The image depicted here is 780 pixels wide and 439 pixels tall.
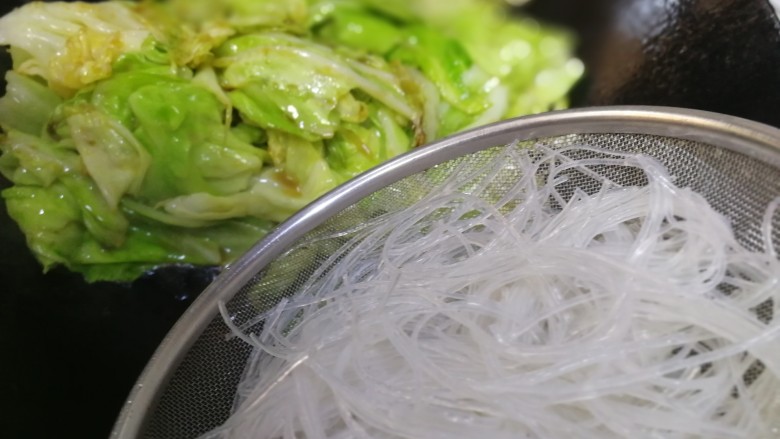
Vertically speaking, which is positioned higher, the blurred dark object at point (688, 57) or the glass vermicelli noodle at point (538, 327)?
the blurred dark object at point (688, 57)

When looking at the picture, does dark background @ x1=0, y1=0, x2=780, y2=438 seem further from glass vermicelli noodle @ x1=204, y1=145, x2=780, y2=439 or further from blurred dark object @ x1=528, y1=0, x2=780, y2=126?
glass vermicelli noodle @ x1=204, y1=145, x2=780, y2=439

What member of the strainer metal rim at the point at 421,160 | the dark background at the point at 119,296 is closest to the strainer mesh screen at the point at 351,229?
the strainer metal rim at the point at 421,160

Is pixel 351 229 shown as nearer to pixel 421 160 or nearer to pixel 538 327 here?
pixel 421 160

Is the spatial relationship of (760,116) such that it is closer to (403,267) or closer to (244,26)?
(403,267)

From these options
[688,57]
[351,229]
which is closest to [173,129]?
[351,229]

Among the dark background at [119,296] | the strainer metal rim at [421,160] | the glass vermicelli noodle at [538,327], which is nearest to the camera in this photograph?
the glass vermicelli noodle at [538,327]

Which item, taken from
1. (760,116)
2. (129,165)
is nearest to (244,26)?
(129,165)

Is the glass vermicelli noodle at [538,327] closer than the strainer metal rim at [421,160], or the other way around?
the glass vermicelli noodle at [538,327]

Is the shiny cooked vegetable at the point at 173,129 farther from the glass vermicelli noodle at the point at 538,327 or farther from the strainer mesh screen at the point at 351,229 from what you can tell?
the glass vermicelli noodle at the point at 538,327
